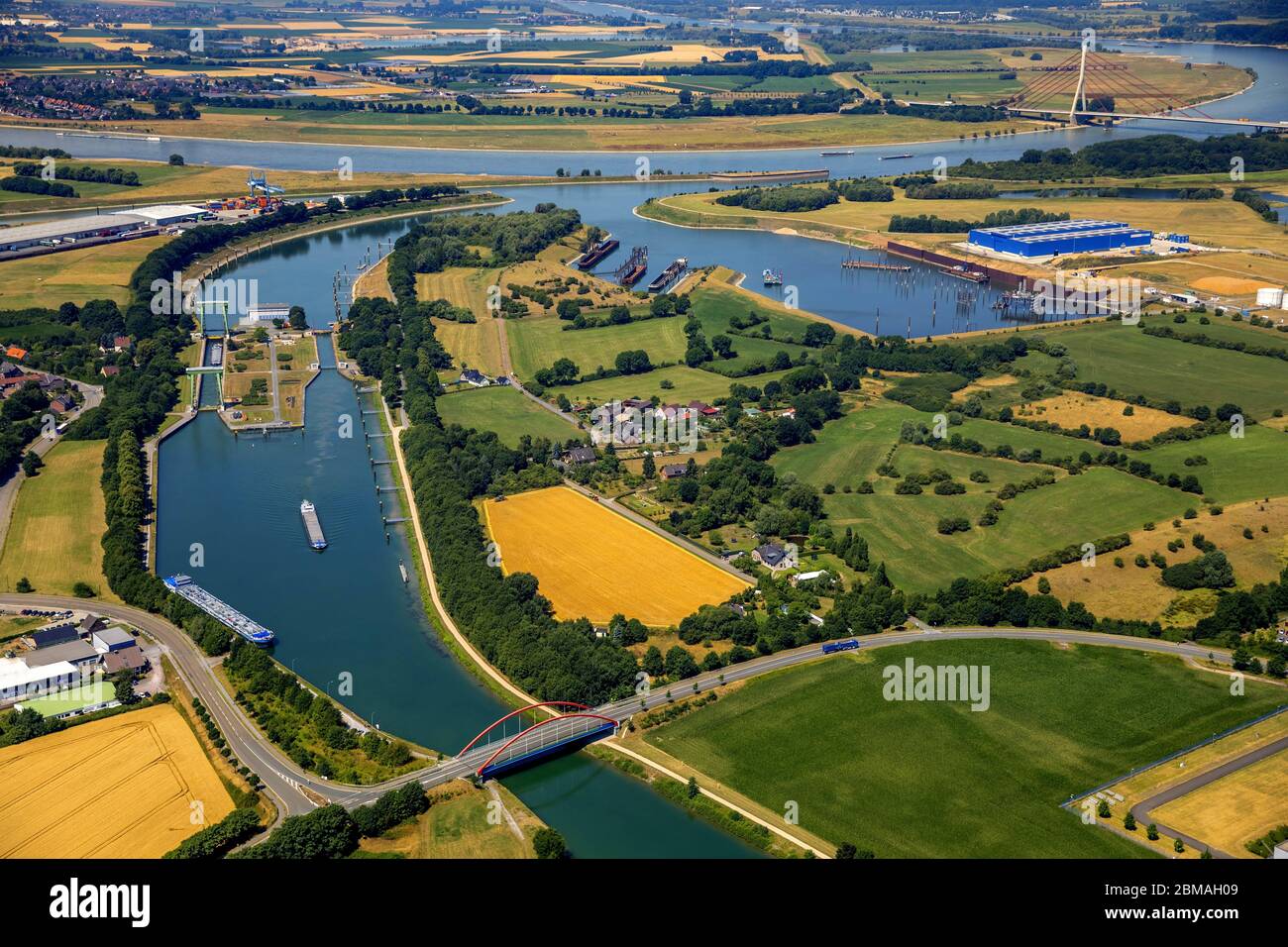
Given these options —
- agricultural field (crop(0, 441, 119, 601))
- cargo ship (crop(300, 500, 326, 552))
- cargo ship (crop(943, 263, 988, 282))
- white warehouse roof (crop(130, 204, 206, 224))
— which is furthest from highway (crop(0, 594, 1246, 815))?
white warehouse roof (crop(130, 204, 206, 224))

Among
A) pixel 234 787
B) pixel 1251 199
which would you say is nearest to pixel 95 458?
pixel 234 787

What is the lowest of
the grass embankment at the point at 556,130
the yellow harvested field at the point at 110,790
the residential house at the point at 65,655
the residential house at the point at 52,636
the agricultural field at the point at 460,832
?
the agricultural field at the point at 460,832

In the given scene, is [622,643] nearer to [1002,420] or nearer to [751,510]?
[751,510]

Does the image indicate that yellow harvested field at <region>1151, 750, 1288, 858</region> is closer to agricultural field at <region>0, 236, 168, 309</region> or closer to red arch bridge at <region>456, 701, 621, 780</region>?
red arch bridge at <region>456, 701, 621, 780</region>

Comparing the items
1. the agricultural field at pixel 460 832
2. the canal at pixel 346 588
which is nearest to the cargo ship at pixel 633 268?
the canal at pixel 346 588

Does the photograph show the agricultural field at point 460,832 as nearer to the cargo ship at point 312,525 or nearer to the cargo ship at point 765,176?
the cargo ship at point 312,525

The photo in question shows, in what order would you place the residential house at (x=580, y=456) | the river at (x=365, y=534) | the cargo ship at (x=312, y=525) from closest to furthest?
1. the river at (x=365, y=534)
2. the cargo ship at (x=312, y=525)
3. the residential house at (x=580, y=456)
